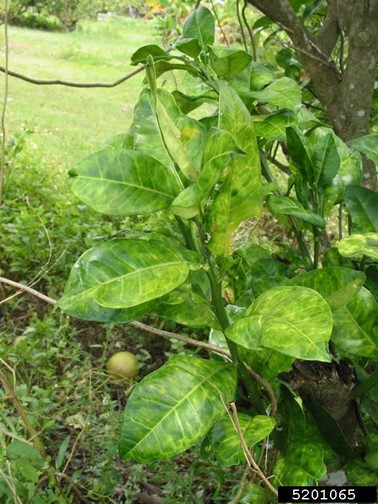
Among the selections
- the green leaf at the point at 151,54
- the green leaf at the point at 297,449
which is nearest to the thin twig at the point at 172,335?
the green leaf at the point at 297,449

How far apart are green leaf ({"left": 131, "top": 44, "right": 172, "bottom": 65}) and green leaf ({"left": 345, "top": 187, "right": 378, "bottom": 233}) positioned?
31 cm

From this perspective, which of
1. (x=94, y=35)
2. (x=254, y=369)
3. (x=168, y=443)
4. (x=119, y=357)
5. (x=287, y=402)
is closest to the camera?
(x=168, y=443)

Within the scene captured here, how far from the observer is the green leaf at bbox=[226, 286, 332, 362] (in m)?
0.52

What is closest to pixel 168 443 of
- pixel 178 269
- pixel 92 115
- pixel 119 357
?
pixel 178 269

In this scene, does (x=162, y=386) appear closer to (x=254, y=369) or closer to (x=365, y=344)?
(x=254, y=369)

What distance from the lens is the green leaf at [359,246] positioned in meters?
0.60

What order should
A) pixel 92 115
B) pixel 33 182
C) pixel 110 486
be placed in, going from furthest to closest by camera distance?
pixel 92 115 < pixel 33 182 < pixel 110 486

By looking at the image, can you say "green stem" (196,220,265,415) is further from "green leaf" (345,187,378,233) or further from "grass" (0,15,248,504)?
"grass" (0,15,248,504)

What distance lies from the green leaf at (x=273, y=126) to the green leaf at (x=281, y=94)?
2 cm

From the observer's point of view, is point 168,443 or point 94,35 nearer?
point 168,443

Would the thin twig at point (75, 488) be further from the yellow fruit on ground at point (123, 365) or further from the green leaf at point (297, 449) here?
the green leaf at point (297, 449)

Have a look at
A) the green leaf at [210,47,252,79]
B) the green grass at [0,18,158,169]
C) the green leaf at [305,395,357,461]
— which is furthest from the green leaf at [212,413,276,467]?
the green grass at [0,18,158,169]

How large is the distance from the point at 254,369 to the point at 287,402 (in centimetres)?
13

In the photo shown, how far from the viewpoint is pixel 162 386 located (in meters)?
0.62
